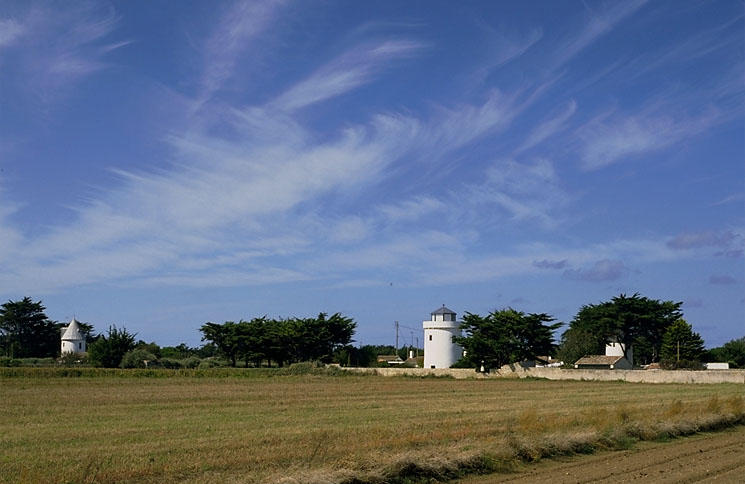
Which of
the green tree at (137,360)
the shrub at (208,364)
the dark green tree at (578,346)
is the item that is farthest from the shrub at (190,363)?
the dark green tree at (578,346)

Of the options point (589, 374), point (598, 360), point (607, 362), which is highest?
point (598, 360)

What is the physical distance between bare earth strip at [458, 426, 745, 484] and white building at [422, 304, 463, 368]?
67914 millimetres

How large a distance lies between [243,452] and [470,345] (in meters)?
61.9

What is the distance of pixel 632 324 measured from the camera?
8931cm

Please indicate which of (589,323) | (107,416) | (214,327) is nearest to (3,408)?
(107,416)

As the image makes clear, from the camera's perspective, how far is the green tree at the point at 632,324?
291 ft

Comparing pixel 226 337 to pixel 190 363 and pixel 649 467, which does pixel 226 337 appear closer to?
pixel 190 363

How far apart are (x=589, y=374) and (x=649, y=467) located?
51.4 m

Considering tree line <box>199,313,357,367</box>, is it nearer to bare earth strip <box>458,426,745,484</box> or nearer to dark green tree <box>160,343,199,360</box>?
dark green tree <box>160,343,199,360</box>

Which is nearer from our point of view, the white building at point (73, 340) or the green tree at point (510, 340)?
the green tree at point (510, 340)

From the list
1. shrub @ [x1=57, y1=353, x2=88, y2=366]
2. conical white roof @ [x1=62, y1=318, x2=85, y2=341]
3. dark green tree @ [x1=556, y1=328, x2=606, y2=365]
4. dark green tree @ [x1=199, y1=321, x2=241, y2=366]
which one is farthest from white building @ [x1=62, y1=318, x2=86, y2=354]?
dark green tree @ [x1=556, y1=328, x2=606, y2=365]

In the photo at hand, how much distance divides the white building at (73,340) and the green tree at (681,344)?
3110 inches

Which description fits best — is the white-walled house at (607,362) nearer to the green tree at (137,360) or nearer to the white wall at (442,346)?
the white wall at (442,346)

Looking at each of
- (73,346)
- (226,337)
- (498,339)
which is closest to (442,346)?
(498,339)
